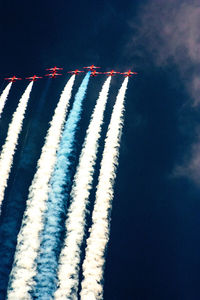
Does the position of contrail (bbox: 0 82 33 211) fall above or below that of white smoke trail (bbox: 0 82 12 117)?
below

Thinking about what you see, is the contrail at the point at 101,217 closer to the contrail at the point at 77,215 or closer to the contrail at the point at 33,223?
the contrail at the point at 77,215

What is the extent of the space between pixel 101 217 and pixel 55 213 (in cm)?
438

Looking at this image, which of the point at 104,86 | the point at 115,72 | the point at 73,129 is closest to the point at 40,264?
the point at 73,129

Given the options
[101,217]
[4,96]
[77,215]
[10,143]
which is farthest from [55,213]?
[4,96]

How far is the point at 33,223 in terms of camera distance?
24.5 meters

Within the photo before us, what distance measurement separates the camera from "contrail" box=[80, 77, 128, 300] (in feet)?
74.7

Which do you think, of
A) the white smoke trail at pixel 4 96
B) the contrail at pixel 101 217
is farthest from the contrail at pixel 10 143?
the contrail at pixel 101 217

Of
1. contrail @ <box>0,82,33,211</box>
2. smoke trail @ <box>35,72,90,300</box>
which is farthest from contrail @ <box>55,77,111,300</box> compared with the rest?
contrail @ <box>0,82,33,211</box>

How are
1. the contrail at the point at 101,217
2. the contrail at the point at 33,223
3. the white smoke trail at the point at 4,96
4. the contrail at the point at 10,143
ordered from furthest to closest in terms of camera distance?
the white smoke trail at the point at 4,96 < the contrail at the point at 10,143 < the contrail at the point at 101,217 < the contrail at the point at 33,223

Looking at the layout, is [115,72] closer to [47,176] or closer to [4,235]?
[47,176]

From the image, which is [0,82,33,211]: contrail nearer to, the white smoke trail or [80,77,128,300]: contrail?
the white smoke trail

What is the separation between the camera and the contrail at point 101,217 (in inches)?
897

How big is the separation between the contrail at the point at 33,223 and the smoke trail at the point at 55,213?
53 centimetres

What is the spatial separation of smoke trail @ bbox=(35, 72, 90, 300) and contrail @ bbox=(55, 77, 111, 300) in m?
0.73
